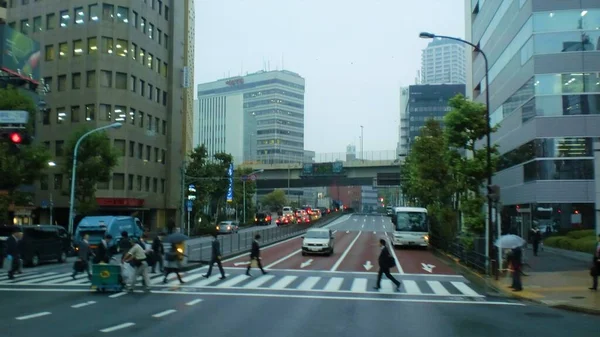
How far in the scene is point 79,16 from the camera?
57.6m

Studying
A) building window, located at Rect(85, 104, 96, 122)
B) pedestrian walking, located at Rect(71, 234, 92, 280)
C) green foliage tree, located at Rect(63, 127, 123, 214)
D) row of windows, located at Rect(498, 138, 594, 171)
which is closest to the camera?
pedestrian walking, located at Rect(71, 234, 92, 280)

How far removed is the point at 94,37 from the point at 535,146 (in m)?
41.6

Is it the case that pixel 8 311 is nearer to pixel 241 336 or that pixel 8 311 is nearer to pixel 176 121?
pixel 241 336

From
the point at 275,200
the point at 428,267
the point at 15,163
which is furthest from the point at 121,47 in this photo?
the point at 275,200

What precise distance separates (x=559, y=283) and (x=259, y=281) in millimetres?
11206

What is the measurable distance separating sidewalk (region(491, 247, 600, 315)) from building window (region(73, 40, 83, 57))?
45.4 m

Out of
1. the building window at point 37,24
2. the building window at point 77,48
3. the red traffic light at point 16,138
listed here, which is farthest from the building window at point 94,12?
the red traffic light at point 16,138

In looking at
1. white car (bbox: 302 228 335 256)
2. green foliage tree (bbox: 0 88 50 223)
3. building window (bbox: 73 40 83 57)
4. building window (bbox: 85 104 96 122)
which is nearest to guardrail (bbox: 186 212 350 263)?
white car (bbox: 302 228 335 256)

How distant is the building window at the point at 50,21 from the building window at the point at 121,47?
293 inches

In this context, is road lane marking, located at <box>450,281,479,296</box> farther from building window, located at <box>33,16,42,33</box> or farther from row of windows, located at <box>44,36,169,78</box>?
building window, located at <box>33,16,42,33</box>

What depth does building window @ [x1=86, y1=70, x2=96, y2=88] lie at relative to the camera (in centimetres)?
5641

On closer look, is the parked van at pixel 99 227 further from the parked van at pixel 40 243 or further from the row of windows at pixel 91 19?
the row of windows at pixel 91 19

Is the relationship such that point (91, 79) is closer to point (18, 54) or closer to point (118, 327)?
point (18, 54)

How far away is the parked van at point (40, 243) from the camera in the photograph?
27.0 metres
